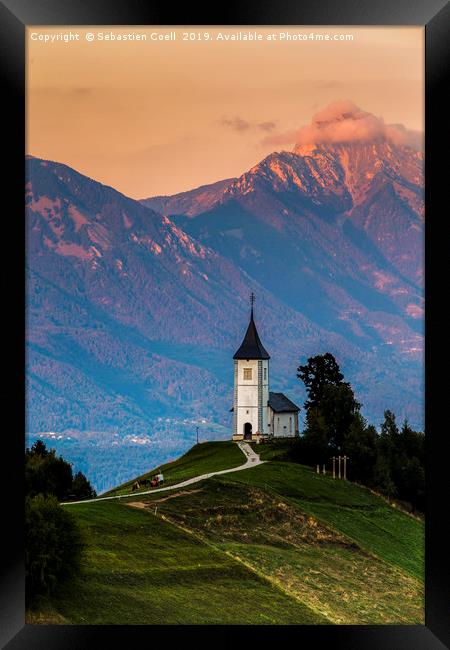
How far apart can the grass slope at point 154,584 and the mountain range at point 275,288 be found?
106480 millimetres

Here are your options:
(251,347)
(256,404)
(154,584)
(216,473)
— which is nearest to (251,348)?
(251,347)

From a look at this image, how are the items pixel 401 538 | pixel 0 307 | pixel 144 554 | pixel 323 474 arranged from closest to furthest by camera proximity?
pixel 0 307
pixel 144 554
pixel 401 538
pixel 323 474

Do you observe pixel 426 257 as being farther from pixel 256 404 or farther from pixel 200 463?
pixel 256 404

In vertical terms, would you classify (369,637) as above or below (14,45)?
below

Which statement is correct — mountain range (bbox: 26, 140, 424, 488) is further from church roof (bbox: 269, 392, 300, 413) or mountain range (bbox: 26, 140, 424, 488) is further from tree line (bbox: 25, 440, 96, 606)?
tree line (bbox: 25, 440, 96, 606)

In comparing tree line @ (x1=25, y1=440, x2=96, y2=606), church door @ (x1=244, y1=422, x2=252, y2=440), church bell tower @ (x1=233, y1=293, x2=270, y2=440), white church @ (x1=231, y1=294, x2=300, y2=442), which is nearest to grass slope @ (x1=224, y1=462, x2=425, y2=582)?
church door @ (x1=244, y1=422, x2=252, y2=440)

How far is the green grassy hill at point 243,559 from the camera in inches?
1444

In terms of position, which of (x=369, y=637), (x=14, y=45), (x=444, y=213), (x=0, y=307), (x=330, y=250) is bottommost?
(x=369, y=637)

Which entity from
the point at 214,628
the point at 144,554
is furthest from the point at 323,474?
the point at 214,628

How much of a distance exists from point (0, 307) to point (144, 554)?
2098cm

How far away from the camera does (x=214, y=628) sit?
2320cm

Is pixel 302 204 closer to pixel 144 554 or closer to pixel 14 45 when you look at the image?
pixel 144 554

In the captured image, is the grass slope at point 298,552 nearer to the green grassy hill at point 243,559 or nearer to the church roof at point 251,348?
the green grassy hill at point 243,559

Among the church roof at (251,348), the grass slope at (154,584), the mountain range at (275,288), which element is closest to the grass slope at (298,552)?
the grass slope at (154,584)
